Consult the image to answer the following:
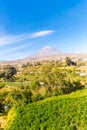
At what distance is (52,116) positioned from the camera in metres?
20.1

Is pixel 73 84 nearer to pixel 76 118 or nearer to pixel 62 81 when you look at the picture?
pixel 62 81

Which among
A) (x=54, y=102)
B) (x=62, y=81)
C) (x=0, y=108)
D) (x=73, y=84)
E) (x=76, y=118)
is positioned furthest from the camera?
(x=73, y=84)

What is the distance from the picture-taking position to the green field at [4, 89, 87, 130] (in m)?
19.5

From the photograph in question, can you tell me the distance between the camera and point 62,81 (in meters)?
44.3

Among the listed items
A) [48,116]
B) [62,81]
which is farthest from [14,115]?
[62,81]

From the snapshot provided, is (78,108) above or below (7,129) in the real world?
above

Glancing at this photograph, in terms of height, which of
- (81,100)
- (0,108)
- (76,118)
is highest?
(81,100)

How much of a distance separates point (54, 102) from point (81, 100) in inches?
98.4

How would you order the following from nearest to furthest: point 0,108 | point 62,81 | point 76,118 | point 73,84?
point 76,118 → point 0,108 → point 62,81 → point 73,84

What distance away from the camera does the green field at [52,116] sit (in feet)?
64.0

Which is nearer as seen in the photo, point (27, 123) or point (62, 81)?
point (27, 123)

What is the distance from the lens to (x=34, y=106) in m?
21.0

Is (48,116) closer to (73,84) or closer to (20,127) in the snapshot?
(20,127)

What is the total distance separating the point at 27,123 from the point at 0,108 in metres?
16.0
